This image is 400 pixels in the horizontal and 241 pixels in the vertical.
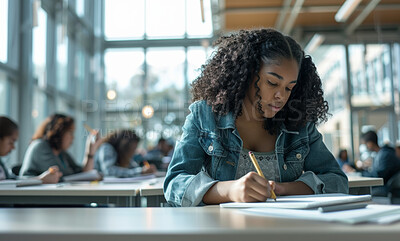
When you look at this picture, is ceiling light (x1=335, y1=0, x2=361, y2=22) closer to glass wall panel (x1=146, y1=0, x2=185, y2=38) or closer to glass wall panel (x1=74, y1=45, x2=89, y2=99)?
glass wall panel (x1=146, y1=0, x2=185, y2=38)

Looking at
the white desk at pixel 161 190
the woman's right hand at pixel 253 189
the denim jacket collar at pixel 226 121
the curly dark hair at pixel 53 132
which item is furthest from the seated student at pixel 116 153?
the woman's right hand at pixel 253 189

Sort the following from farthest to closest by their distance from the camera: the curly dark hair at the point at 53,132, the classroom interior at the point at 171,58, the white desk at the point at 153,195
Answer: the classroom interior at the point at 171,58 < the curly dark hair at the point at 53,132 < the white desk at the point at 153,195

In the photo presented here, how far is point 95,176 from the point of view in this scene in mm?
3152

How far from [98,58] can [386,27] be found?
22.5 ft

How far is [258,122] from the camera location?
164 centimetres

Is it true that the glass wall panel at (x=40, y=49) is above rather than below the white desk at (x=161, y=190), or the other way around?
above

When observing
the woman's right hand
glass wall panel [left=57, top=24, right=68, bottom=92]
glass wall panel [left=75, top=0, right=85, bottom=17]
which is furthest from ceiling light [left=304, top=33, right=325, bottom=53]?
the woman's right hand

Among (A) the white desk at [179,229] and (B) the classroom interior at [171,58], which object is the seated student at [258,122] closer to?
(A) the white desk at [179,229]

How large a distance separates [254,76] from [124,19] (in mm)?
9505

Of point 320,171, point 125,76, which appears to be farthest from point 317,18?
point 320,171

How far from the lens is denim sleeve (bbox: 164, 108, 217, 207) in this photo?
1269mm

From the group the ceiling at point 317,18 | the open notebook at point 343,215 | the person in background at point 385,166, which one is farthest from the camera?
the ceiling at point 317,18

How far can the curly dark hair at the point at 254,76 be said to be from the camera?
61.1 inches

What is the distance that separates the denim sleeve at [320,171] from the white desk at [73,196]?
84 centimetres
